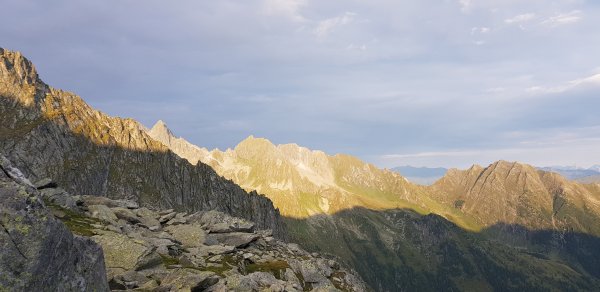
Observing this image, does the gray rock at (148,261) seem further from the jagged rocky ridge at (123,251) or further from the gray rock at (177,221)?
the gray rock at (177,221)

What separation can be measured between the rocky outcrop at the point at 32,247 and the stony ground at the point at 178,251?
6.29 m

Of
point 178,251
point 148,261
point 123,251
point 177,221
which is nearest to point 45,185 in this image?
point 177,221

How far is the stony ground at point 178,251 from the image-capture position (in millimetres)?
31828

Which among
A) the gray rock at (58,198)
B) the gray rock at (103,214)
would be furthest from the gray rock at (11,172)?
the gray rock at (58,198)

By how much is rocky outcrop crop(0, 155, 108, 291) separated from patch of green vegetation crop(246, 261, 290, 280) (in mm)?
37413

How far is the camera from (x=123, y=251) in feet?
113

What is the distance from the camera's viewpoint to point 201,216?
80312mm

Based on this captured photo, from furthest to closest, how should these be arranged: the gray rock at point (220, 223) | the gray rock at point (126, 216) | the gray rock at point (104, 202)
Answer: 1. the gray rock at point (220, 223)
2. the gray rock at point (104, 202)
3. the gray rock at point (126, 216)

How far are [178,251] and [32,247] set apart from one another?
3551 cm

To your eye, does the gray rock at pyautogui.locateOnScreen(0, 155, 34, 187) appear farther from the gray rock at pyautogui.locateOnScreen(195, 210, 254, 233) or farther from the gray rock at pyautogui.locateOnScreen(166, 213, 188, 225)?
the gray rock at pyautogui.locateOnScreen(195, 210, 254, 233)

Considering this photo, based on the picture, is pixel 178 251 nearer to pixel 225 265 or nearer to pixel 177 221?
pixel 225 265

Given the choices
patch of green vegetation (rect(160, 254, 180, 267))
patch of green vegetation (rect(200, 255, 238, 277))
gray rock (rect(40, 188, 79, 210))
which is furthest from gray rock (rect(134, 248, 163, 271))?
gray rock (rect(40, 188, 79, 210))

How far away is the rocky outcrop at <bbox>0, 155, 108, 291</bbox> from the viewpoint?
16.2 meters

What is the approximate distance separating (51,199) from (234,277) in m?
29.7
